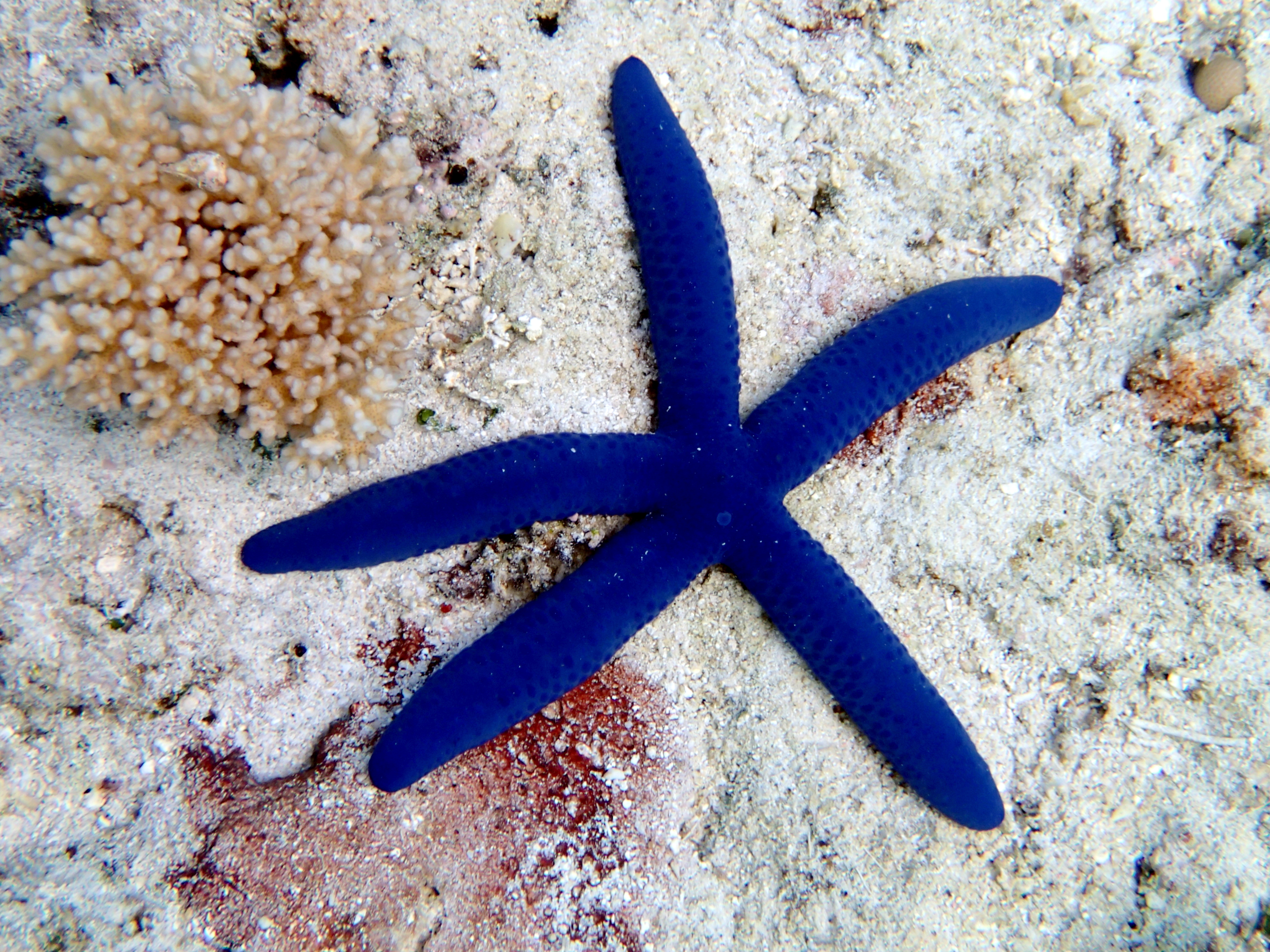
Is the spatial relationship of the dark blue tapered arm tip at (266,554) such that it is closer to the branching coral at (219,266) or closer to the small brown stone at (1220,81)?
the branching coral at (219,266)

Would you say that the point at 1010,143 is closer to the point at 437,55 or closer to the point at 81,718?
the point at 437,55

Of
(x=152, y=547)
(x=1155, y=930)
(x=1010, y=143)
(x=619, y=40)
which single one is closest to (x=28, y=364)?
(x=152, y=547)

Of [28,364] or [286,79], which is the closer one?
[28,364]

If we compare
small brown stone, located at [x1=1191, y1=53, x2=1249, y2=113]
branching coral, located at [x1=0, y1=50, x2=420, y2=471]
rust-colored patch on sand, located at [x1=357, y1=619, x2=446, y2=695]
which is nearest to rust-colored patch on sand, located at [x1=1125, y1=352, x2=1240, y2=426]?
small brown stone, located at [x1=1191, y1=53, x2=1249, y2=113]

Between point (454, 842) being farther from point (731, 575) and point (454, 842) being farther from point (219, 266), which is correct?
point (219, 266)

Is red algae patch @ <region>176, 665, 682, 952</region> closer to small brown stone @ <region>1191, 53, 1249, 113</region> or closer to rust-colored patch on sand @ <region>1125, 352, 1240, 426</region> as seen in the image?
rust-colored patch on sand @ <region>1125, 352, 1240, 426</region>

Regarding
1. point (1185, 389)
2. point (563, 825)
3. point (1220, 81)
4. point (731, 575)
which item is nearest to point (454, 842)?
point (563, 825)
